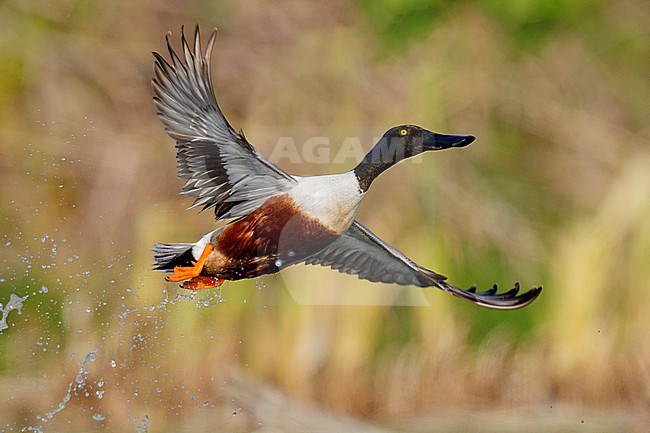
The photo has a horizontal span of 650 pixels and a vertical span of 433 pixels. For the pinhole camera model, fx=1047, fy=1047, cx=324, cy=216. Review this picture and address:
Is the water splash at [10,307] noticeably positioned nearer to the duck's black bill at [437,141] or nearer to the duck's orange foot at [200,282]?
the duck's orange foot at [200,282]

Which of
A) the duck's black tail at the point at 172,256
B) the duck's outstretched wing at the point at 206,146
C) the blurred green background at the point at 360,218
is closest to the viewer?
the duck's outstretched wing at the point at 206,146

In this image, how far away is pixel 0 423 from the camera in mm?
2393

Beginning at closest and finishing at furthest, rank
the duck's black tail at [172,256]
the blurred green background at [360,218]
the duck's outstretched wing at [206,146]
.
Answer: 1. the duck's outstretched wing at [206,146]
2. the duck's black tail at [172,256]
3. the blurred green background at [360,218]

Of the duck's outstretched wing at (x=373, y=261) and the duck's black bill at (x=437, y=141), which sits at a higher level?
the duck's black bill at (x=437, y=141)

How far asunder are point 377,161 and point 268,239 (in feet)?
0.67

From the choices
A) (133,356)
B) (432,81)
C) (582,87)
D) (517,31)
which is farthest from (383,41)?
(133,356)

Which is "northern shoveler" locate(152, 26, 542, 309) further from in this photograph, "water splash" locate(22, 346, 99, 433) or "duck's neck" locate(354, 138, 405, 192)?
"water splash" locate(22, 346, 99, 433)

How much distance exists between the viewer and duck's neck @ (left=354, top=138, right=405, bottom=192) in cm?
157

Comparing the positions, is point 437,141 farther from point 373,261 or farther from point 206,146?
point 206,146


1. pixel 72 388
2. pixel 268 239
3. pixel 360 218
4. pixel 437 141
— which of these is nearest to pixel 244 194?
pixel 268 239

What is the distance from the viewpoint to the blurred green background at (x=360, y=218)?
7.86 ft

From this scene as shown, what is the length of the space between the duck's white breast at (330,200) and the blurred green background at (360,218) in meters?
0.88

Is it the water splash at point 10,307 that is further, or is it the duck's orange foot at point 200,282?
the water splash at point 10,307

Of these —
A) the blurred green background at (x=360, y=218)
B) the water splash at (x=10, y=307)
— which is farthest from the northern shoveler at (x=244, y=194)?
the water splash at (x=10, y=307)
